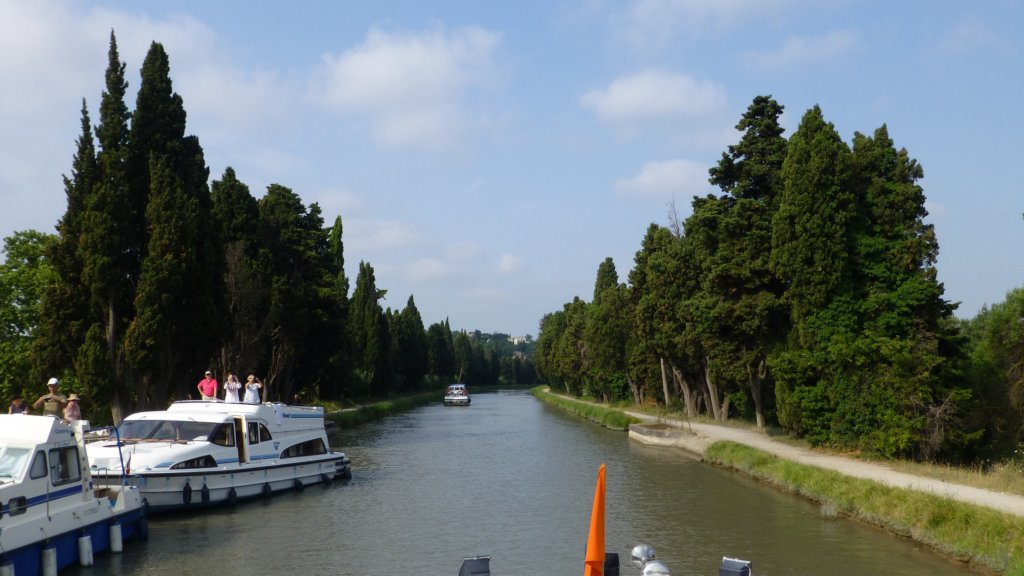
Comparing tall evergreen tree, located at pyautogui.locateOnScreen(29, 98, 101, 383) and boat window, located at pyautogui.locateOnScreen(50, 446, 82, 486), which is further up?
tall evergreen tree, located at pyautogui.locateOnScreen(29, 98, 101, 383)

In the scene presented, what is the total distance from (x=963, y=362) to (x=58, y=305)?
32.9 m

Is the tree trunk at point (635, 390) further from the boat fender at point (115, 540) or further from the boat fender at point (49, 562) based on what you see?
the boat fender at point (49, 562)

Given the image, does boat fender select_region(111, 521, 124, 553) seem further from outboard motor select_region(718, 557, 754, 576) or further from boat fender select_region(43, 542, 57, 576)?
outboard motor select_region(718, 557, 754, 576)

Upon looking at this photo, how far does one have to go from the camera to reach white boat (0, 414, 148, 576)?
13383 millimetres

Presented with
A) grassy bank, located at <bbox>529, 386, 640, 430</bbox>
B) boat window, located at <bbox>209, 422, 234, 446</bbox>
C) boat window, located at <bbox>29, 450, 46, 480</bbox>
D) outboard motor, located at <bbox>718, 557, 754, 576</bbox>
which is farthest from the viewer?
grassy bank, located at <bbox>529, 386, 640, 430</bbox>

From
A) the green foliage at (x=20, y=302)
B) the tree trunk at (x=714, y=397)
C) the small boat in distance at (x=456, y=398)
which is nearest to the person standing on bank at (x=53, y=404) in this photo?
the green foliage at (x=20, y=302)

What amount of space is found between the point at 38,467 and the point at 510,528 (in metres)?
10.2

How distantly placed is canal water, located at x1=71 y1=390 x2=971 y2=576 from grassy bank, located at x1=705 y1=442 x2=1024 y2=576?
350mm

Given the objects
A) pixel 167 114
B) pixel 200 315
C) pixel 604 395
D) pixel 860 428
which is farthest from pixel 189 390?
pixel 604 395

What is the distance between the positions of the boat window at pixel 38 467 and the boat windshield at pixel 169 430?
678 cm

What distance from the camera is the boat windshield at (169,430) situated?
2139cm

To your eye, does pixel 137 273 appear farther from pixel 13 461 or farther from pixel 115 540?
pixel 13 461

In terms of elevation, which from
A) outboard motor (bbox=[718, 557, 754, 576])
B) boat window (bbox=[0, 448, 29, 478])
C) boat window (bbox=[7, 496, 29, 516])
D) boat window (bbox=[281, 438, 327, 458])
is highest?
boat window (bbox=[0, 448, 29, 478])

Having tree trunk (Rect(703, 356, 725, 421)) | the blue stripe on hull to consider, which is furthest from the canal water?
tree trunk (Rect(703, 356, 725, 421))
